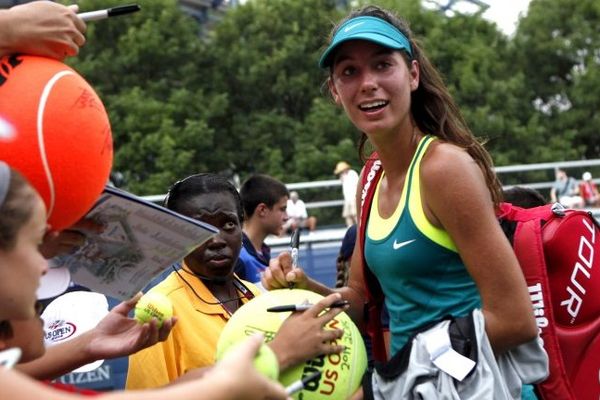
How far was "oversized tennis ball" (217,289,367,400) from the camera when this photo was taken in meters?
2.58

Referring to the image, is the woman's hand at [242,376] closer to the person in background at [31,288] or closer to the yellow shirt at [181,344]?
the person in background at [31,288]

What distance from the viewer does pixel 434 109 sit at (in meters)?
3.08

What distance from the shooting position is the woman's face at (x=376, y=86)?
296cm

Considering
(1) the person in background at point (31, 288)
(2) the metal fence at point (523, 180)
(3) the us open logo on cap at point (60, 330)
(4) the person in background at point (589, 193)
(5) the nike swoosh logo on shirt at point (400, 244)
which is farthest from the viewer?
(2) the metal fence at point (523, 180)

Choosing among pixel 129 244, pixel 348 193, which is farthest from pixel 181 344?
pixel 348 193

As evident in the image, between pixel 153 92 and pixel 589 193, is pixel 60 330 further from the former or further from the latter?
pixel 153 92

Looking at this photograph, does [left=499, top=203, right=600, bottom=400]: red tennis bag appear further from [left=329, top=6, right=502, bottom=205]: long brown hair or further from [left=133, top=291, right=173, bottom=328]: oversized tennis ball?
[left=133, top=291, right=173, bottom=328]: oversized tennis ball

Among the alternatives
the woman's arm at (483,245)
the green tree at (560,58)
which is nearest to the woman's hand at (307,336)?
the woman's arm at (483,245)

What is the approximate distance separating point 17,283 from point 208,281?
189 cm

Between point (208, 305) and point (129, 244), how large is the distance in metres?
0.90

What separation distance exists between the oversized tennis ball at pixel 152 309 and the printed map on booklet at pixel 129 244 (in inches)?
1.7

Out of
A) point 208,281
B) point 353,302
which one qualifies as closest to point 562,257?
point 353,302

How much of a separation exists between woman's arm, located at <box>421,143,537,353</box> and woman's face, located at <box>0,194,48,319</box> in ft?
3.97

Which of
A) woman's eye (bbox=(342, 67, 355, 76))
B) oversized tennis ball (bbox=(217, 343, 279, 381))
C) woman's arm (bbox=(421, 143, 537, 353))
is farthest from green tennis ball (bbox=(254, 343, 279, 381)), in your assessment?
woman's eye (bbox=(342, 67, 355, 76))
